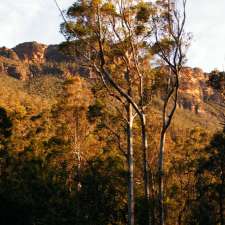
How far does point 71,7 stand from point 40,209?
1599 cm

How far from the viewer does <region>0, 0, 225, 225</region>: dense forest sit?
16516 mm

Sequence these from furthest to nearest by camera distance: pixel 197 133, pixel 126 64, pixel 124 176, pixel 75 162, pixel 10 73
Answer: pixel 10 73, pixel 197 133, pixel 75 162, pixel 124 176, pixel 126 64

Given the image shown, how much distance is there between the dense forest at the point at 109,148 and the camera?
54.2 feet

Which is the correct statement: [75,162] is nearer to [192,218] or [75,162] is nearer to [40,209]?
[40,209]

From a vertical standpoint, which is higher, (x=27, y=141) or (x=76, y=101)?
(x=76, y=101)

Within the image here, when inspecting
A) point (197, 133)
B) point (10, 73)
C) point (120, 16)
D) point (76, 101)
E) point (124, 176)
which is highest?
point (10, 73)

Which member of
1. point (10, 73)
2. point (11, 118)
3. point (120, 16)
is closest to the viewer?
point (120, 16)

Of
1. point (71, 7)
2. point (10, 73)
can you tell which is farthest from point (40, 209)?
point (10, 73)

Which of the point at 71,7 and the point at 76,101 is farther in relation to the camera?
the point at 76,101

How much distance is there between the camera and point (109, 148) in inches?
1162

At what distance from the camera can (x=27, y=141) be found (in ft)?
116

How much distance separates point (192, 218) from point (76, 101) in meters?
11.6

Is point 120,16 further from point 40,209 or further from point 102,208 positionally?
point 40,209

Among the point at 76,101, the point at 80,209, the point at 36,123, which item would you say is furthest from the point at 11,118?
the point at 80,209
